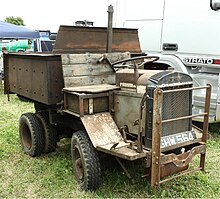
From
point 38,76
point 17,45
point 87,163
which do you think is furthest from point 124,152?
point 17,45

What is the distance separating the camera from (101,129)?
12.4ft

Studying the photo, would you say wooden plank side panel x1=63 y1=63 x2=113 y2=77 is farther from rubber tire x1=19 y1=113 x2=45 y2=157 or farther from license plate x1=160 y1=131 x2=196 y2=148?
license plate x1=160 y1=131 x2=196 y2=148

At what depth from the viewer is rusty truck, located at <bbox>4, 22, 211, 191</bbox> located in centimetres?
343

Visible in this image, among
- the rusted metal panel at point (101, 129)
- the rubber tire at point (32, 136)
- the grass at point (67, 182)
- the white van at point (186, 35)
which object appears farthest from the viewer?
the white van at point (186, 35)

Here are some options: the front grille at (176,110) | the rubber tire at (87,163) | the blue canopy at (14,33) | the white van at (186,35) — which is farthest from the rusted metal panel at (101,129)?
the blue canopy at (14,33)

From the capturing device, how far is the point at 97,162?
3.67 m

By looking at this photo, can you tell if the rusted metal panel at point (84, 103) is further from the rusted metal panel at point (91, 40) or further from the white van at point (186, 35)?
the white van at point (186, 35)

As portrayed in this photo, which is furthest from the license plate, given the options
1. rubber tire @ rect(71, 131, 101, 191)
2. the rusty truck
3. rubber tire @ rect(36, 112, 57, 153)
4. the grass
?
rubber tire @ rect(36, 112, 57, 153)

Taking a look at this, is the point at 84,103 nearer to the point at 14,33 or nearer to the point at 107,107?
the point at 107,107

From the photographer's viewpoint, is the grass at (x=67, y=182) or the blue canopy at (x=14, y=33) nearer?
the grass at (x=67, y=182)

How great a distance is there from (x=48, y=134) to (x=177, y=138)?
1.94 metres

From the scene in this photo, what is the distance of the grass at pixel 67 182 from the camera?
382 centimetres

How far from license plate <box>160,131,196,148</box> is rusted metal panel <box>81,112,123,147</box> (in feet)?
1.59

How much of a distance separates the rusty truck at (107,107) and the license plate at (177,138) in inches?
0.4
